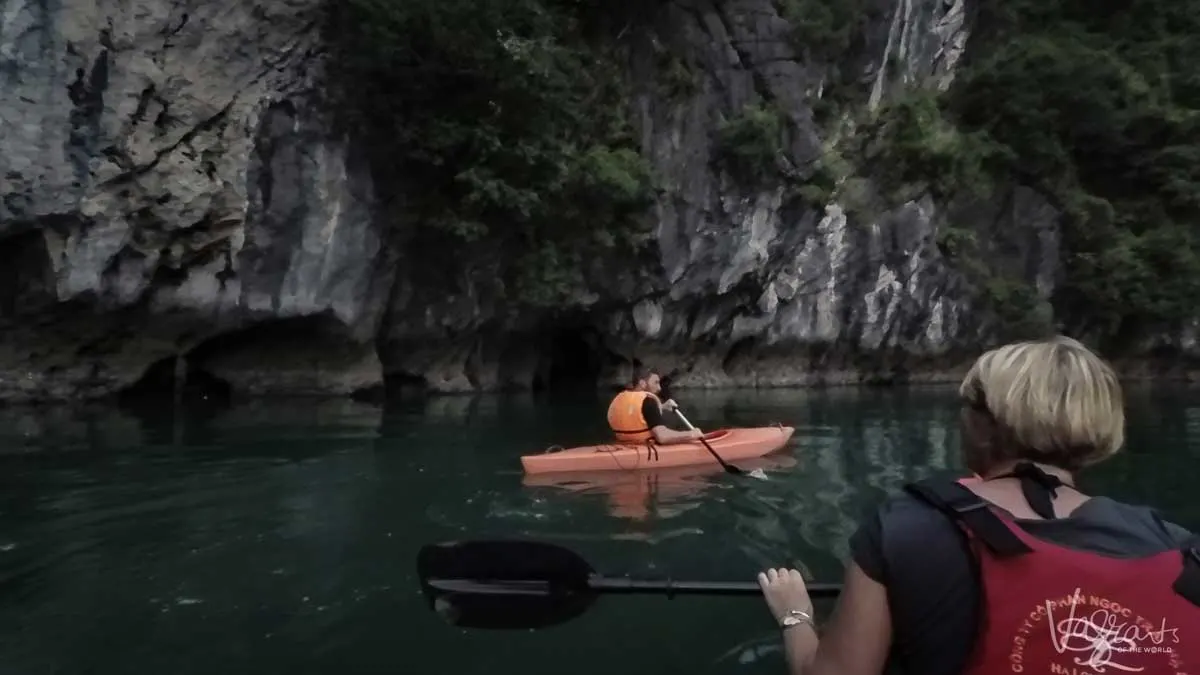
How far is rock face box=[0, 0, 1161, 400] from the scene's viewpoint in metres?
12.5

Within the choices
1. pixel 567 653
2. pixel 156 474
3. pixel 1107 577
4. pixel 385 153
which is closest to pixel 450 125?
pixel 385 153

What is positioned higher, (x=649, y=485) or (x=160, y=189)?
(x=160, y=189)

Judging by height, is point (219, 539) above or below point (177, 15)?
below

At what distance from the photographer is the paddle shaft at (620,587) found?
271 centimetres

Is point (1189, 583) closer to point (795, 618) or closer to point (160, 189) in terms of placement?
point (795, 618)

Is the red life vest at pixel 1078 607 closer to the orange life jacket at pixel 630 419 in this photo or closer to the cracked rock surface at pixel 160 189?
the orange life jacket at pixel 630 419

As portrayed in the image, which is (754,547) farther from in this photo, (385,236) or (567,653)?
(385,236)

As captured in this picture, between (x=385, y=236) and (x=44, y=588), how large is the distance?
12068 millimetres

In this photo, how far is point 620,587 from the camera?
9.20 ft

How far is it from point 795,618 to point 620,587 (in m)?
0.90

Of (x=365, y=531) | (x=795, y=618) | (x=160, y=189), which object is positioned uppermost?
(x=160, y=189)

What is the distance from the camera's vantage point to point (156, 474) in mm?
8172

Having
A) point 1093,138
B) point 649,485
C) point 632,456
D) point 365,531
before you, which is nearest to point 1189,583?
point 365,531

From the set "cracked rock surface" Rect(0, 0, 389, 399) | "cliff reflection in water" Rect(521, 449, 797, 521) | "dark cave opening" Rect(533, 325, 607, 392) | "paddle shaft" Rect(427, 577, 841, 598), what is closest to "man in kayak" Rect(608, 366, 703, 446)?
"cliff reflection in water" Rect(521, 449, 797, 521)
